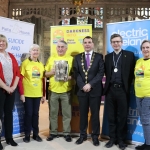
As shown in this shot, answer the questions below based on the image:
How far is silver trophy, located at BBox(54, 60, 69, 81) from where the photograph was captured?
316 cm

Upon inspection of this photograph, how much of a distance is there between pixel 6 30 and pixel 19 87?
838 mm

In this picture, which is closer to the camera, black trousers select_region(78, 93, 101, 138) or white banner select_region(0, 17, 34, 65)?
black trousers select_region(78, 93, 101, 138)

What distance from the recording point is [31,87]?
3.19m

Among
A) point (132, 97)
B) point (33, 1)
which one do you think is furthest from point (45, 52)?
point (132, 97)

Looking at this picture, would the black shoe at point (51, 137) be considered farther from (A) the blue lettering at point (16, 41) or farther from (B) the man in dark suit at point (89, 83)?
(A) the blue lettering at point (16, 41)

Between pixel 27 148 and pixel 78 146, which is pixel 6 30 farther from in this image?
pixel 78 146

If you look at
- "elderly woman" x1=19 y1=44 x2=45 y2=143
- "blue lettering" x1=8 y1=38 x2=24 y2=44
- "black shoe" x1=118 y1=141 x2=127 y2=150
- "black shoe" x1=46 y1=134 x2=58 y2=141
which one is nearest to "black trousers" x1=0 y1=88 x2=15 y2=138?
"elderly woman" x1=19 y1=44 x2=45 y2=143

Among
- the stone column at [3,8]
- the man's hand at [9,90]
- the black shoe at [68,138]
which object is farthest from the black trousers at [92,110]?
the stone column at [3,8]

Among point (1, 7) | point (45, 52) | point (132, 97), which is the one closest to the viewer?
point (132, 97)

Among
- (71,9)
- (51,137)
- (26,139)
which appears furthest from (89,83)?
(71,9)

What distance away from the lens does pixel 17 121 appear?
3.46 meters

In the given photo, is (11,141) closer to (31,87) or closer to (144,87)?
(31,87)

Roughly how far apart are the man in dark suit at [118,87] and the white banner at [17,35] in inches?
50.6

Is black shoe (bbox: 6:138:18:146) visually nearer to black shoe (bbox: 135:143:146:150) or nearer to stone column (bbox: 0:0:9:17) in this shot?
black shoe (bbox: 135:143:146:150)
